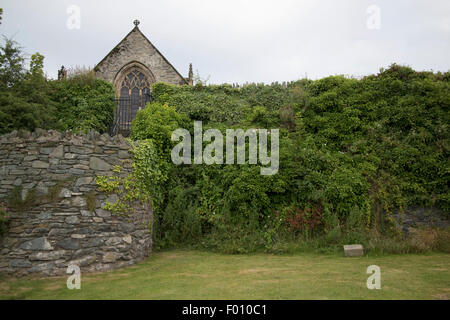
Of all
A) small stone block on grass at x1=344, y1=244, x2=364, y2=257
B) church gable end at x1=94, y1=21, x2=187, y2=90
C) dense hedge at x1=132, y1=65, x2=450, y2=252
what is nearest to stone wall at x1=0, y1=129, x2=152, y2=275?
dense hedge at x1=132, y1=65, x2=450, y2=252

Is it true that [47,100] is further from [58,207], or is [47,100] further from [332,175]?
[332,175]

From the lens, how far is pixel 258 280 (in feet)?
21.0

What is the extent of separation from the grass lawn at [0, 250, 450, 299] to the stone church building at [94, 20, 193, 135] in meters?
13.4

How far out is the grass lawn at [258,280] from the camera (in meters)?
5.50

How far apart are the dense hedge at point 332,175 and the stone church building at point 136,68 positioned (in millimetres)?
8122

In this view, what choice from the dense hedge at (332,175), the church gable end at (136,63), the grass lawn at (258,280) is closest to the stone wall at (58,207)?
the grass lawn at (258,280)

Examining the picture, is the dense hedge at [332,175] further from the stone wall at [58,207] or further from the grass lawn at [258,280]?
the stone wall at [58,207]

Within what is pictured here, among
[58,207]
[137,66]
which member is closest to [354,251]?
[58,207]

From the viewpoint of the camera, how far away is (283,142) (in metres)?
11.5

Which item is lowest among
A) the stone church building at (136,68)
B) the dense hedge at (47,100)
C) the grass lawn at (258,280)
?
the grass lawn at (258,280)

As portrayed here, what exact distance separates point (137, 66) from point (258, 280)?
16900mm

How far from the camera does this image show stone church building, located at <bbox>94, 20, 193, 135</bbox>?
62.7 ft

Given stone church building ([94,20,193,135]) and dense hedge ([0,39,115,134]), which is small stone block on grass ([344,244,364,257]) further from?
stone church building ([94,20,193,135])
